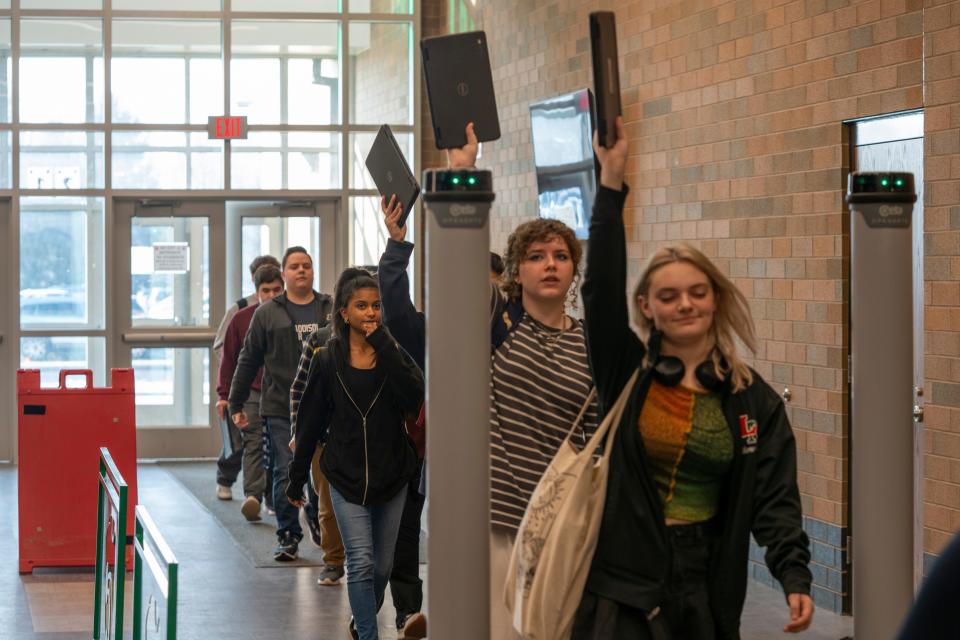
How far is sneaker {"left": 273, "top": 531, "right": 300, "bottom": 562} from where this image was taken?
7.82 m

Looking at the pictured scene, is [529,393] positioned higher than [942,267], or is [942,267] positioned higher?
[942,267]

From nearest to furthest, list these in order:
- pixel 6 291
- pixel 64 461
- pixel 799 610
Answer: pixel 799 610, pixel 64 461, pixel 6 291

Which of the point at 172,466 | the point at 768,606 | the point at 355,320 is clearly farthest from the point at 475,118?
the point at 172,466

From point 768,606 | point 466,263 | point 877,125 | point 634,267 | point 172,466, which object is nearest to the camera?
point 466,263

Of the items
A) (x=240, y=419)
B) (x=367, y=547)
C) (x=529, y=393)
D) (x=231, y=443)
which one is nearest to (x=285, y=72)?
(x=231, y=443)

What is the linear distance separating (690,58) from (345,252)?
225 inches

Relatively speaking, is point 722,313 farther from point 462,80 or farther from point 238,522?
point 238,522

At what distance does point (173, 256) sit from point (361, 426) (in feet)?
26.0

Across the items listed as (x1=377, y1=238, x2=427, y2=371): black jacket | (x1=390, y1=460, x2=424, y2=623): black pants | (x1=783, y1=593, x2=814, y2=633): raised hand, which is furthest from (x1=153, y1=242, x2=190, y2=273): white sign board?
(x1=783, y1=593, x2=814, y2=633): raised hand

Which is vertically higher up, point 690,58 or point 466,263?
point 690,58

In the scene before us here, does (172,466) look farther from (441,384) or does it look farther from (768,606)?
(441,384)

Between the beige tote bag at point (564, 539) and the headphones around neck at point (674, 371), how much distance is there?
0.09 metres

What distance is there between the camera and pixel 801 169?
671 centimetres

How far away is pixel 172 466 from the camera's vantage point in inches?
474
